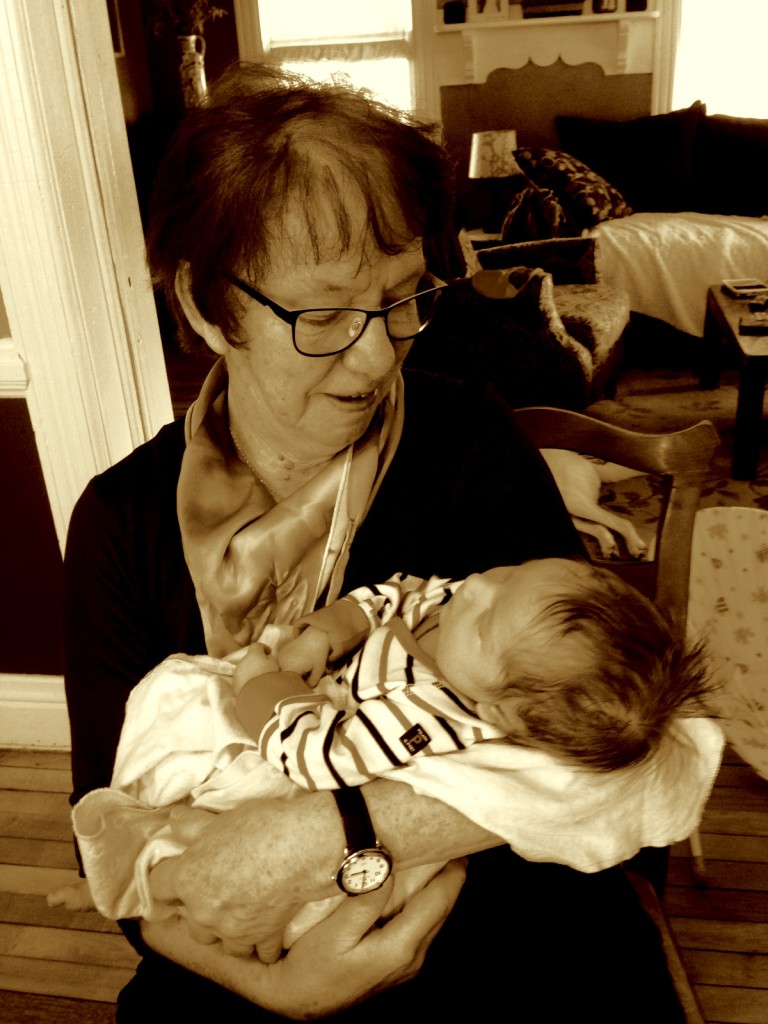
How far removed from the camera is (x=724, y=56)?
636 centimetres

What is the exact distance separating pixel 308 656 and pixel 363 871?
0.29 metres

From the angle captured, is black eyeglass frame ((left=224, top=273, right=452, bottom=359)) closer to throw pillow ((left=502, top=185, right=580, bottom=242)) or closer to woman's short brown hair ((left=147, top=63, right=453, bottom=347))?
woman's short brown hair ((left=147, top=63, right=453, bottom=347))

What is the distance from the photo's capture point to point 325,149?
1033mm

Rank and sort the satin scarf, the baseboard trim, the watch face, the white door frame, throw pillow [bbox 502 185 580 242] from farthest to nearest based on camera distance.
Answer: throw pillow [bbox 502 185 580 242]
the baseboard trim
the white door frame
the satin scarf
the watch face

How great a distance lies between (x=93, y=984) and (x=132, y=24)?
6.68 meters

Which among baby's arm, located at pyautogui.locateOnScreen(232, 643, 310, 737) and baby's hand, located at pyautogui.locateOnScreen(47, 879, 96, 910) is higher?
baby's arm, located at pyautogui.locateOnScreen(232, 643, 310, 737)

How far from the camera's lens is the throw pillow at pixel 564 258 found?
4770 millimetres

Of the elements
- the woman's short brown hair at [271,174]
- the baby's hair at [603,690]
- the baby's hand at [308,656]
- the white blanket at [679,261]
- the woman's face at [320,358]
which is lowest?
the white blanket at [679,261]

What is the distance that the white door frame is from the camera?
1.65 m

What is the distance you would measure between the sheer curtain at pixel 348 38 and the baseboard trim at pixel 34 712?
18.7 ft

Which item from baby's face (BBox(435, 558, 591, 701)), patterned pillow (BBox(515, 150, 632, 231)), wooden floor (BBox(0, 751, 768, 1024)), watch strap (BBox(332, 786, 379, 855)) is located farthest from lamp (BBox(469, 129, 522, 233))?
watch strap (BBox(332, 786, 379, 855))

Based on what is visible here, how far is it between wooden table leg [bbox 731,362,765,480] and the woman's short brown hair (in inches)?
120

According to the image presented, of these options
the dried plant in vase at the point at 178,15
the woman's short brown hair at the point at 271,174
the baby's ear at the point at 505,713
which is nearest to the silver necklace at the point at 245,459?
the woman's short brown hair at the point at 271,174

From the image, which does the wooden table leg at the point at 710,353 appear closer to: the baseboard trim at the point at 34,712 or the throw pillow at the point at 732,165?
the throw pillow at the point at 732,165
